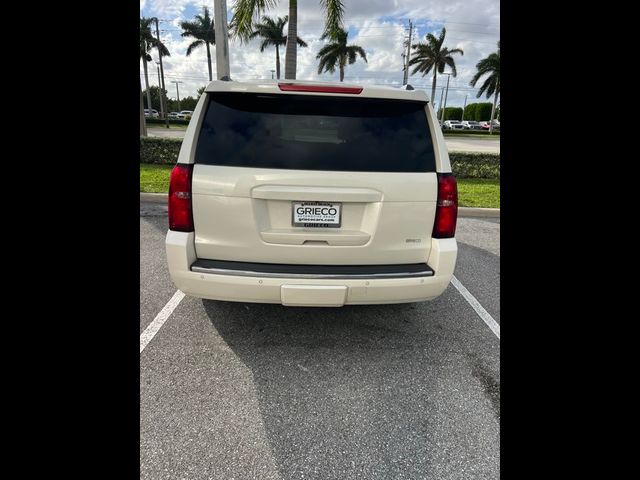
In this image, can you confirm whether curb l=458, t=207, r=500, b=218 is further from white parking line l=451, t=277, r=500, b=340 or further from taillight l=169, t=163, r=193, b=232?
taillight l=169, t=163, r=193, b=232

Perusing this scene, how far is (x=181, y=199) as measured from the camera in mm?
2221

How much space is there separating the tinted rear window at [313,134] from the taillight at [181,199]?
13cm

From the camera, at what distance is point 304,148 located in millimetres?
2275

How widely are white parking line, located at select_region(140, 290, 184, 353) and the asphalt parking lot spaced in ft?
0.15

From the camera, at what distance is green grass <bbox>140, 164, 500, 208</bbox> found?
7.52 m

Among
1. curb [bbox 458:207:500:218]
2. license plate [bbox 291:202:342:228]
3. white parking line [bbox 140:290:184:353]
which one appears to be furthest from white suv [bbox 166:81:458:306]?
curb [bbox 458:207:500:218]

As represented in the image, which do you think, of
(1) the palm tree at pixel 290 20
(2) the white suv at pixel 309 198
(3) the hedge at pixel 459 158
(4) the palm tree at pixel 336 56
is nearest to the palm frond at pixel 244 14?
(1) the palm tree at pixel 290 20

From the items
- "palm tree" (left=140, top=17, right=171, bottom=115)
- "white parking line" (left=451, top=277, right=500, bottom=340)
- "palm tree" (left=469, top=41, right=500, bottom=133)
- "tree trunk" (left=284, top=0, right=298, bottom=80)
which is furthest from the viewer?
"palm tree" (left=469, top=41, right=500, bottom=133)

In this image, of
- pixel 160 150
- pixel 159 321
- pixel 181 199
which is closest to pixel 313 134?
pixel 181 199

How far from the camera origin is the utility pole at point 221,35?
8.03 metres

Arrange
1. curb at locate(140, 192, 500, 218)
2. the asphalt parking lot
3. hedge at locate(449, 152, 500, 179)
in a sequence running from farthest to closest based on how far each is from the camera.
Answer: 1. hedge at locate(449, 152, 500, 179)
2. curb at locate(140, 192, 500, 218)
3. the asphalt parking lot
